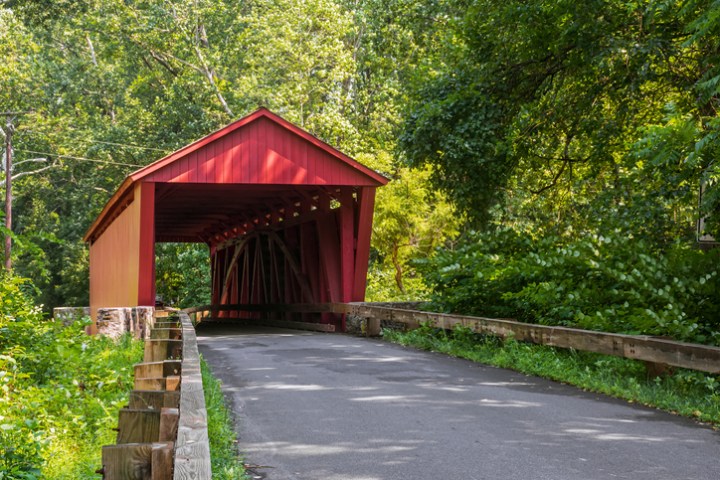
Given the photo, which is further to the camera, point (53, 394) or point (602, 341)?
point (602, 341)

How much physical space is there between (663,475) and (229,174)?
40.4ft

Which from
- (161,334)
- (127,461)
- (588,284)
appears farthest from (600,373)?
(127,461)

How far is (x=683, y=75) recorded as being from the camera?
13.5 metres

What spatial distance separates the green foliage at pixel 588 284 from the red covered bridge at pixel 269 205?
10.9ft

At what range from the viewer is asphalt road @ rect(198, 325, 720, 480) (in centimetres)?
514

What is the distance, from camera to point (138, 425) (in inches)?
146

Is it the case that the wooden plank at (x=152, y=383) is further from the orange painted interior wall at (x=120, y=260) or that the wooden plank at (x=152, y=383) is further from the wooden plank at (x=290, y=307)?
the wooden plank at (x=290, y=307)

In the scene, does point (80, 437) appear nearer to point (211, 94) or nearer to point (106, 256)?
point (106, 256)

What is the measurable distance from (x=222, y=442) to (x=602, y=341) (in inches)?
173

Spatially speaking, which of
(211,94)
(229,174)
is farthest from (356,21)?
(229,174)

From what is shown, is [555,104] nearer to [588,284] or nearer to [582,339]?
[588,284]

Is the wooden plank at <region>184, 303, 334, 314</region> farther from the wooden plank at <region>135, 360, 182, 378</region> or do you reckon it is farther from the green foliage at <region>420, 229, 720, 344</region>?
the wooden plank at <region>135, 360, 182, 378</region>

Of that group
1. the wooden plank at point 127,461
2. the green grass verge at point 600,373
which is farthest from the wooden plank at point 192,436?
the green grass verge at point 600,373

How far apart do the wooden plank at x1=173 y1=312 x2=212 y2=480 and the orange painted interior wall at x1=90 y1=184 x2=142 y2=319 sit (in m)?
11.0
